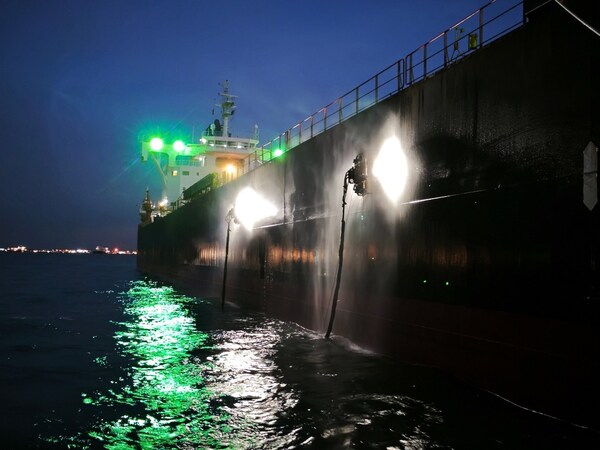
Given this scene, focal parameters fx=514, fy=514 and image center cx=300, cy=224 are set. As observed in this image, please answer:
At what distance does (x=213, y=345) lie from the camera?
12.6 m

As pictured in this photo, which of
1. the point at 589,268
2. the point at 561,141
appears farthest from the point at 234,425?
the point at 561,141

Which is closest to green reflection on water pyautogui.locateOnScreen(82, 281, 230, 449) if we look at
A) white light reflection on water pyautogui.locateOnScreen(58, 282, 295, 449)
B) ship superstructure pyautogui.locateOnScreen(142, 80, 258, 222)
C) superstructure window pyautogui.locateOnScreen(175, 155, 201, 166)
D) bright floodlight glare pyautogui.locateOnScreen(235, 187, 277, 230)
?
white light reflection on water pyautogui.locateOnScreen(58, 282, 295, 449)

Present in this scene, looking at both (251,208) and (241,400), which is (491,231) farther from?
(251,208)

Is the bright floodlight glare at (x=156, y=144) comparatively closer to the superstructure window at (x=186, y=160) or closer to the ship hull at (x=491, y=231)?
the superstructure window at (x=186, y=160)

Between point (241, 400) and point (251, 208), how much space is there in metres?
13.4

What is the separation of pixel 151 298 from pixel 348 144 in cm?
1648

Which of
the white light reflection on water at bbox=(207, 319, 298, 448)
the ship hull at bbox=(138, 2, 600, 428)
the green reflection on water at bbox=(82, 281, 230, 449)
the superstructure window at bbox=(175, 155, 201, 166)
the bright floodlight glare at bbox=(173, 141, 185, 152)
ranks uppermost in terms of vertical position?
the bright floodlight glare at bbox=(173, 141, 185, 152)

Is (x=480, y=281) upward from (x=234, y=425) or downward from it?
upward

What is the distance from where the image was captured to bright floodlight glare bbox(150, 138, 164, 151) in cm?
4531

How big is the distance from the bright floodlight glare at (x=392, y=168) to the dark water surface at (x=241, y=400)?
345 cm

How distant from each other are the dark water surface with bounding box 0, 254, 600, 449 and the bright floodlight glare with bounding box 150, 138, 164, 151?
33.4 meters

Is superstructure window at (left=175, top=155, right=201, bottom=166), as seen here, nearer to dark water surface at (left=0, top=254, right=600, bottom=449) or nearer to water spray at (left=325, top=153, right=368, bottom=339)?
dark water surface at (left=0, top=254, right=600, bottom=449)

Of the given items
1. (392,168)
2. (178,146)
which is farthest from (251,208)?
(178,146)

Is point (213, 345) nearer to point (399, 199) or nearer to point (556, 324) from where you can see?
point (399, 199)
